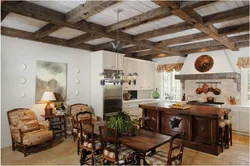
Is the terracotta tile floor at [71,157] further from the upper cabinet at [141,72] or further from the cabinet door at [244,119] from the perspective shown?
the upper cabinet at [141,72]

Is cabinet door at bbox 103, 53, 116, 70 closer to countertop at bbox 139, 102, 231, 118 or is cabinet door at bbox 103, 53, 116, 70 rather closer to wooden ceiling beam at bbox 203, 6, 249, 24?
countertop at bbox 139, 102, 231, 118

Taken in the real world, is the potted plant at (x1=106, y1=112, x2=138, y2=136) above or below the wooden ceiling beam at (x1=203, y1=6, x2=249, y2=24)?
below

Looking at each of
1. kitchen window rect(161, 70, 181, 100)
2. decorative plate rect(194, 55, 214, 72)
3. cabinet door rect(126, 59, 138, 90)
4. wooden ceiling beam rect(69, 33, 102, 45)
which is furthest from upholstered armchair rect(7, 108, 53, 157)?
decorative plate rect(194, 55, 214, 72)

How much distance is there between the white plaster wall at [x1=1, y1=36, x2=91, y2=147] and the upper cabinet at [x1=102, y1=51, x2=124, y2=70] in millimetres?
902

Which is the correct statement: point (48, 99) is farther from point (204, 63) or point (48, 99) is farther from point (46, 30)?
point (204, 63)

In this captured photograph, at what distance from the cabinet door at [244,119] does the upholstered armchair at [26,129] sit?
212 inches

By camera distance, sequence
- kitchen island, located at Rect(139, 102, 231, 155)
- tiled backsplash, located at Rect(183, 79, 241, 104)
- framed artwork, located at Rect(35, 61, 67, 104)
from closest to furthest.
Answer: kitchen island, located at Rect(139, 102, 231, 155)
framed artwork, located at Rect(35, 61, 67, 104)
tiled backsplash, located at Rect(183, 79, 241, 104)

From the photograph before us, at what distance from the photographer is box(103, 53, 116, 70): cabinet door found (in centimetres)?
553

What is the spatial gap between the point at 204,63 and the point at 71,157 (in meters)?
5.11

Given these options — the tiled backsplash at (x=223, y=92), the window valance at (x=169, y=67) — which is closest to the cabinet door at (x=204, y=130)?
the tiled backsplash at (x=223, y=92)

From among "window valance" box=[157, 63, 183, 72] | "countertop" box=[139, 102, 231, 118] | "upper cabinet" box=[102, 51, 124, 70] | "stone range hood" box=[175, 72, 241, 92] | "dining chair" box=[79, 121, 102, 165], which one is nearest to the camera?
"dining chair" box=[79, 121, 102, 165]

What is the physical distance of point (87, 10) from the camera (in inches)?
104

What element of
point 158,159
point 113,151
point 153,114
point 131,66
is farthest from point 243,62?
point 113,151

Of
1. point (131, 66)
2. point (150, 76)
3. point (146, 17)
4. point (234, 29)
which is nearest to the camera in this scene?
point (146, 17)
